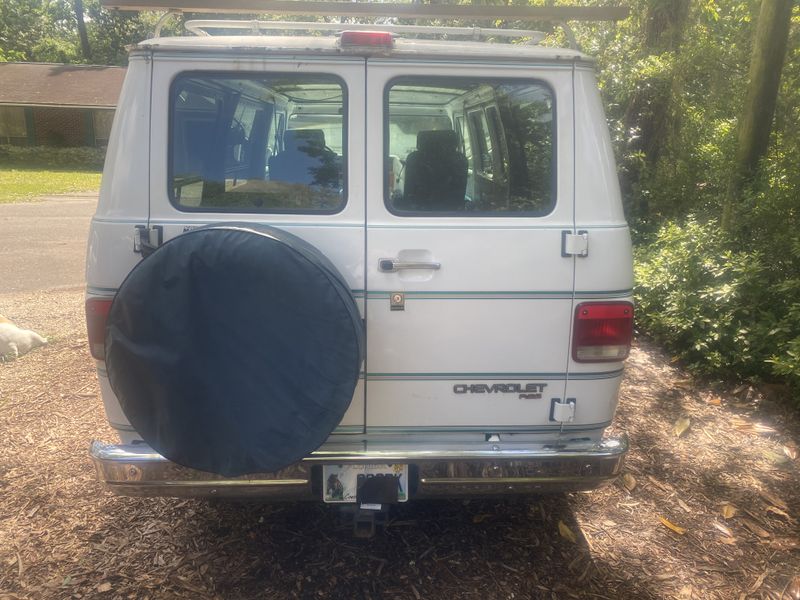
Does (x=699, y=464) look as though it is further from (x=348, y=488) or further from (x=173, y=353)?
(x=173, y=353)

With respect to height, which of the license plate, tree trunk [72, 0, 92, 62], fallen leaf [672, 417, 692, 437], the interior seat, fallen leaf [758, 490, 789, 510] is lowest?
fallen leaf [758, 490, 789, 510]

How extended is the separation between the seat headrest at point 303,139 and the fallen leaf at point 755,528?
299cm

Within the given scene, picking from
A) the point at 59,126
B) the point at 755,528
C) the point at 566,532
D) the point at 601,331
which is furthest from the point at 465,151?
the point at 59,126

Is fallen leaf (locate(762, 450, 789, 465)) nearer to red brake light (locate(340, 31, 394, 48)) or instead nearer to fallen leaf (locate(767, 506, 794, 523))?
fallen leaf (locate(767, 506, 794, 523))

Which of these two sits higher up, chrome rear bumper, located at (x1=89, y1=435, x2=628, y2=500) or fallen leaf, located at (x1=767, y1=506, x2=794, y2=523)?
chrome rear bumper, located at (x1=89, y1=435, x2=628, y2=500)

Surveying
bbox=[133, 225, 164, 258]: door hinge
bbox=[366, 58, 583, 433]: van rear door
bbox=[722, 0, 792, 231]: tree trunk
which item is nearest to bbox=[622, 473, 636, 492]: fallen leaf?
bbox=[366, 58, 583, 433]: van rear door

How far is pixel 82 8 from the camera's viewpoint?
146 ft

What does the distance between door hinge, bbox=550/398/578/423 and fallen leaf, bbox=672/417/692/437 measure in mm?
2122

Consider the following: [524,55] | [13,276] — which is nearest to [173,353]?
[524,55]

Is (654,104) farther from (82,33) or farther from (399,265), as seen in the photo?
(82,33)

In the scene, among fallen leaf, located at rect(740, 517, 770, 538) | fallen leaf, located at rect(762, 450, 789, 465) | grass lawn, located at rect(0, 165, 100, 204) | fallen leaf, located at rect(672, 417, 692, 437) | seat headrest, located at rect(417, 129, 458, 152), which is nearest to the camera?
seat headrest, located at rect(417, 129, 458, 152)

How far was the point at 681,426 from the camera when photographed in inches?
176

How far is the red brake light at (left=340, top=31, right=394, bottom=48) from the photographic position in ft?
8.10

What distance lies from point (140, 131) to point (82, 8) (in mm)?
51386
